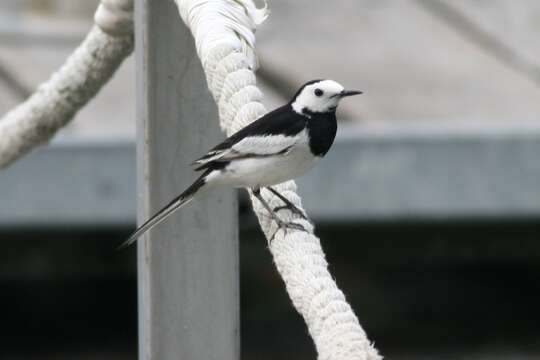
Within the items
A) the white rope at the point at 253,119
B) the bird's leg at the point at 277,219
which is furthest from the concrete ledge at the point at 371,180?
the white rope at the point at 253,119

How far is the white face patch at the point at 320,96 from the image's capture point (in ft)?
9.86

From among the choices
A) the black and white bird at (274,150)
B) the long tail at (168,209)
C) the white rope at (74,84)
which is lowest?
the long tail at (168,209)

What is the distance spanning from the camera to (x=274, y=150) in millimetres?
2834

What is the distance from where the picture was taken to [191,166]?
250cm

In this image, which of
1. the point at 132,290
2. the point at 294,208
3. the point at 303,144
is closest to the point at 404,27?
the point at 132,290

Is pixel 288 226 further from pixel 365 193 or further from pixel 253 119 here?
pixel 365 193

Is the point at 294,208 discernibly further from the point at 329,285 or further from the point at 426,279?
the point at 426,279

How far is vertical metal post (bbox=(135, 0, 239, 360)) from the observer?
93.7 inches

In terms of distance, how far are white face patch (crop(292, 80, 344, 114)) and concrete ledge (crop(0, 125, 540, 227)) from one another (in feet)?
8.49

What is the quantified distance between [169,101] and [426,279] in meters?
4.92

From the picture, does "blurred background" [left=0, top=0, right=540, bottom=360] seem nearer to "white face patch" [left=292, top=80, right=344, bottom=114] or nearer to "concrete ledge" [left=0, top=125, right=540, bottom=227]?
"concrete ledge" [left=0, top=125, right=540, bottom=227]

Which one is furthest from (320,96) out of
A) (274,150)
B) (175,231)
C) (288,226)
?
(288,226)

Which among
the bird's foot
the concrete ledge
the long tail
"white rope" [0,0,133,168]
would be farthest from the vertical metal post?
the concrete ledge

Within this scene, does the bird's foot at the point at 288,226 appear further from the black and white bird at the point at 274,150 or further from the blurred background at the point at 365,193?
the blurred background at the point at 365,193
